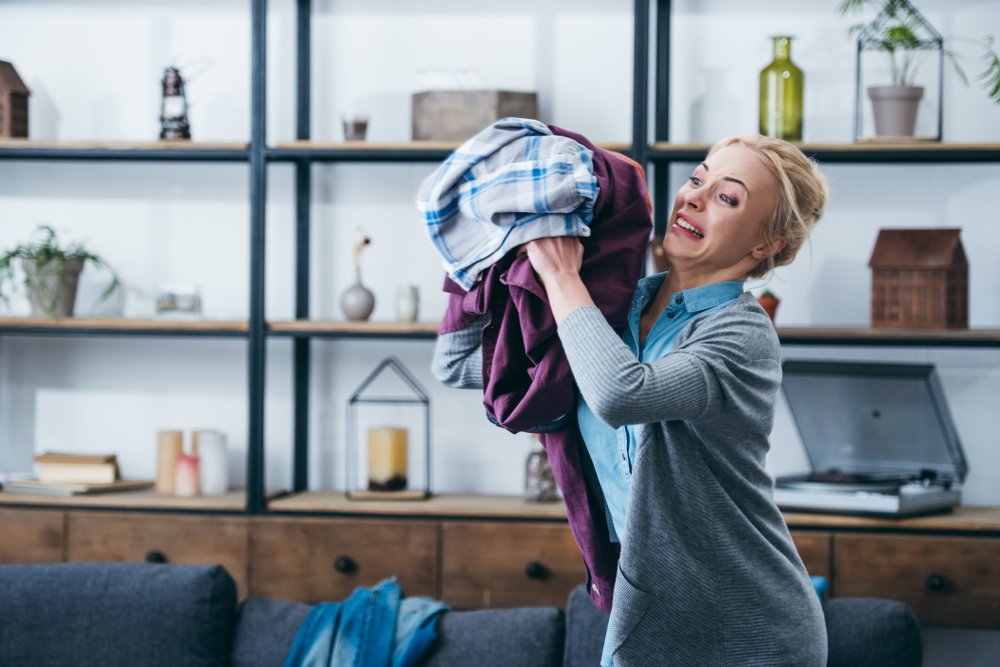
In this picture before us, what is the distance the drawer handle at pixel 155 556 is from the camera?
3145mm

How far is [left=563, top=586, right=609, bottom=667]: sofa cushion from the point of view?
2354mm

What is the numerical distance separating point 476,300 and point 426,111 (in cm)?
177

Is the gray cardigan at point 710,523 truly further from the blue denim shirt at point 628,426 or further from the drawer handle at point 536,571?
the drawer handle at point 536,571

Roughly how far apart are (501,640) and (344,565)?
2.75 feet

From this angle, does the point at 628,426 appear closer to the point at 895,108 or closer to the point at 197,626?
the point at 197,626

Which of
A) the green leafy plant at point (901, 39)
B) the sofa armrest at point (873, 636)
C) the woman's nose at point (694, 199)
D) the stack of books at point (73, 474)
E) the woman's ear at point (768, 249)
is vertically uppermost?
the green leafy plant at point (901, 39)

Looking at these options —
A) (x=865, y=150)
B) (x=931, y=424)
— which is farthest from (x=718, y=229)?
(x=931, y=424)

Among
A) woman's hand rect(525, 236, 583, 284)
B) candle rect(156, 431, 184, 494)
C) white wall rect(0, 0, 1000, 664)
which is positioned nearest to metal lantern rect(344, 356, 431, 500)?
white wall rect(0, 0, 1000, 664)

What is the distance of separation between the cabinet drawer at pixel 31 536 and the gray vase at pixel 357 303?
0.99m

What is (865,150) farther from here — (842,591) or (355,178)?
(355,178)

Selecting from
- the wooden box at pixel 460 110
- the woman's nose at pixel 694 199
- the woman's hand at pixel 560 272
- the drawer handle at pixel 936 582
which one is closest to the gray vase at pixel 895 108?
the wooden box at pixel 460 110

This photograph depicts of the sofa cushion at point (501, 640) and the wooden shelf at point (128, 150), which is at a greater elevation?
the wooden shelf at point (128, 150)

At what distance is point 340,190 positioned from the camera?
350 cm

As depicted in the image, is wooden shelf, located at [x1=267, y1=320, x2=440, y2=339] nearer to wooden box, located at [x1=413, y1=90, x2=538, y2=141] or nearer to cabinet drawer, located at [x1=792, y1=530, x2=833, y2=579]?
wooden box, located at [x1=413, y1=90, x2=538, y2=141]
